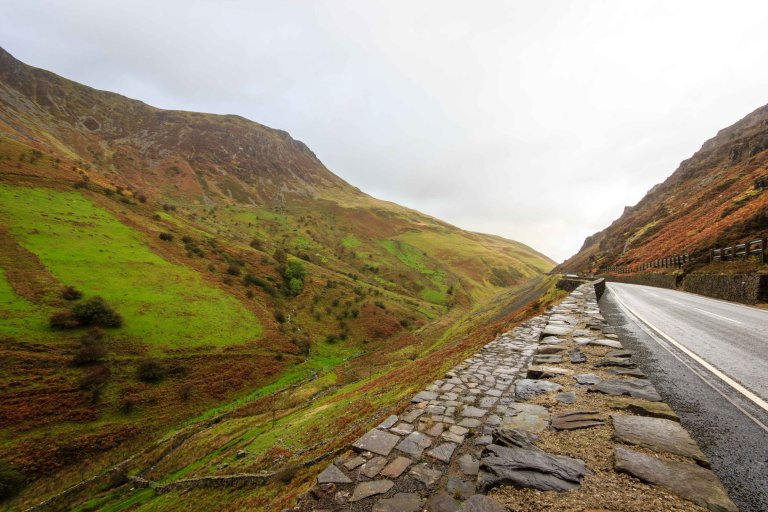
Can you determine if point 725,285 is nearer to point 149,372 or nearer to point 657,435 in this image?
point 657,435

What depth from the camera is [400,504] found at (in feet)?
11.6

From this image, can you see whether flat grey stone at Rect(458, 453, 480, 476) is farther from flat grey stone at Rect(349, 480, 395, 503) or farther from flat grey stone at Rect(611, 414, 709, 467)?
flat grey stone at Rect(611, 414, 709, 467)

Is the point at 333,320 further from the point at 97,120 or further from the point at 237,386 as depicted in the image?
the point at 97,120

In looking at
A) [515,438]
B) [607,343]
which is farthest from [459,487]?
[607,343]

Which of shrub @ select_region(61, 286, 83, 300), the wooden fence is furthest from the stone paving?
shrub @ select_region(61, 286, 83, 300)

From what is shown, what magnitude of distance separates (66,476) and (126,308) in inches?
515

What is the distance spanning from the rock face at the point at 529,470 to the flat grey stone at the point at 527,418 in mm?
595

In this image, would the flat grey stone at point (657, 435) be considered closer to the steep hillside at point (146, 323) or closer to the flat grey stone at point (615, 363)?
the flat grey stone at point (615, 363)

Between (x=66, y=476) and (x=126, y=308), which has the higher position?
(x=126, y=308)

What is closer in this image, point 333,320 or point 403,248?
point 333,320

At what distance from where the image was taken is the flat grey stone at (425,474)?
4039 mm

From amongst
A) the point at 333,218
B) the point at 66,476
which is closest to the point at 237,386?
the point at 66,476

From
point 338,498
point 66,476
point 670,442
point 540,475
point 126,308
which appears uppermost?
point 670,442

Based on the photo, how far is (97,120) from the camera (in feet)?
385
